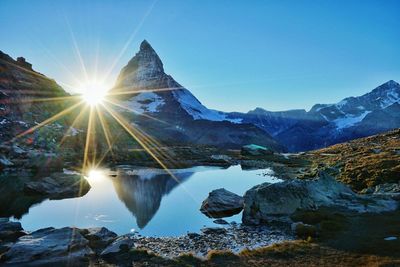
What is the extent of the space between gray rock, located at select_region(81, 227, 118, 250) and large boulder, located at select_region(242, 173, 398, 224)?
17.1 meters

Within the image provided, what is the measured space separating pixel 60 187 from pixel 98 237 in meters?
41.7

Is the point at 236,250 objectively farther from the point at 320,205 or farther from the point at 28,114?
the point at 28,114

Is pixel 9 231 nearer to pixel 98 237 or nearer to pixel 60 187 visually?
pixel 98 237

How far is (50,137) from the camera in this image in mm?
165625

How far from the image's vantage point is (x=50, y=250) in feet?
96.5

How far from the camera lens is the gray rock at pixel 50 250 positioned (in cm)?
2833

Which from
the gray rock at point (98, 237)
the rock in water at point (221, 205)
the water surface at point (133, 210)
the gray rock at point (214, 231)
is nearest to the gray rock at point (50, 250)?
the gray rock at point (98, 237)

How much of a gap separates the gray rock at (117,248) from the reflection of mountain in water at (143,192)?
1209 centimetres

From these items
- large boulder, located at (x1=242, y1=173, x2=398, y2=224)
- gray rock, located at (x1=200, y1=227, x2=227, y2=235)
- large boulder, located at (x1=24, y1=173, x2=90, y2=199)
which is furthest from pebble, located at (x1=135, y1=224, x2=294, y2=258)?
large boulder, located at (x1=24, y1=173, x2=90, y2=199)

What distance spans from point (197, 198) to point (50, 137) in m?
122

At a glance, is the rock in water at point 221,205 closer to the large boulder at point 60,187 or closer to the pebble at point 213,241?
the pebble at point 213,241

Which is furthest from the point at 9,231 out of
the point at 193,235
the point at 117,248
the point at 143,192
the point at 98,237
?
the point at 143,192

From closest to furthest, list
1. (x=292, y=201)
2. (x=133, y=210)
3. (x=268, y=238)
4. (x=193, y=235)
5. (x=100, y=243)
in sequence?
(x=100, y=243)
(x=268, y=238)
(x=193, y=235)
(x=292, y=201)
(x=133, y=210)

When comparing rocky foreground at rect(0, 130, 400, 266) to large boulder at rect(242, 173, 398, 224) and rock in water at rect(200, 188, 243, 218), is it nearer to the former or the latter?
large boulder at rect(242, 173, 398, 224)
